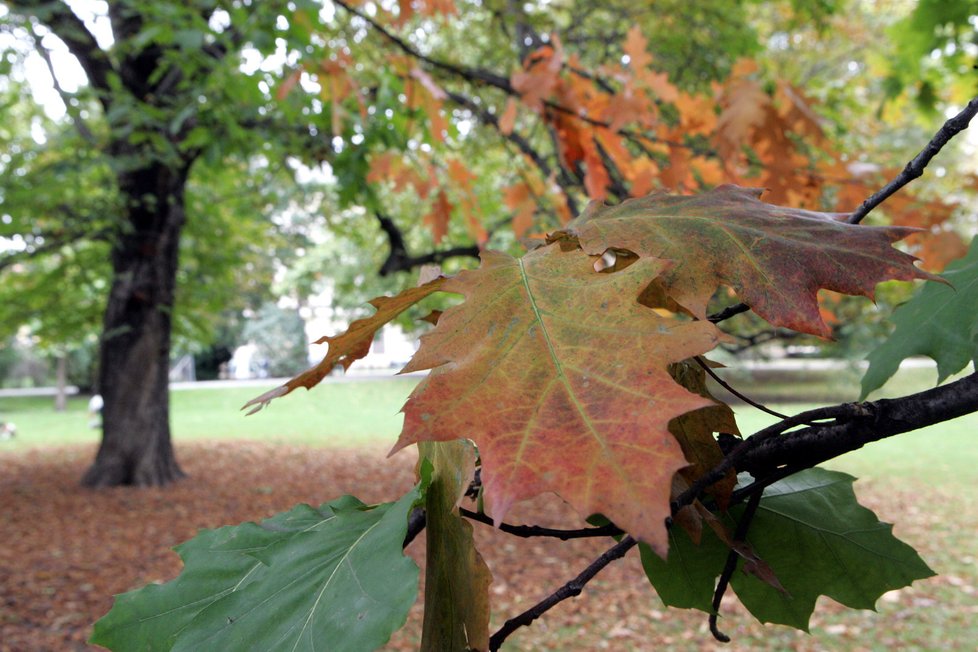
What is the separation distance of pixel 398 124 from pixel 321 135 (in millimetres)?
1091

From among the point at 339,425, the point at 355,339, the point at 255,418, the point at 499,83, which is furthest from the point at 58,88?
the point at 255,418

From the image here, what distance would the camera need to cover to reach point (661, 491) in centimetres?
36

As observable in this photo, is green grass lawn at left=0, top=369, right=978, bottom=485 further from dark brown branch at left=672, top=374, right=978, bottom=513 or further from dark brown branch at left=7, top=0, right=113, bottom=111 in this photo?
dark brown branch at left=672, top=374, right=978, bottom=513

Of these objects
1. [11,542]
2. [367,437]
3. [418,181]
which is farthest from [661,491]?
[367,437]

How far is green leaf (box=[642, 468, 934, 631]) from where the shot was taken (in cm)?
61

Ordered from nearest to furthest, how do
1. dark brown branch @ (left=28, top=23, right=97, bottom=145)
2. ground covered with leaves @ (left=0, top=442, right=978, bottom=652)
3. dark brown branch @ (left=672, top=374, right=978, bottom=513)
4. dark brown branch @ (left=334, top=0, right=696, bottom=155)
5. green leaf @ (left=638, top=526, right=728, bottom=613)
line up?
dark brown branch @ (left=672, top=374, right=978, bottom=513), green leaf @ (left=638, top=526, right=728, bottom=613), dark brown branch @ (left=334, top=0, right=696, bottom=155), ground covered with leaves @ (left=0, top=442, right=978, bottom=652), dark brown branch @ (left=28, top=23, right=97, bottom=145)

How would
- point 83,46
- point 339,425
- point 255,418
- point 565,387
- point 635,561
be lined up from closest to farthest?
point 565,387, point 635,561, point 83,46, point 339,425, point 255,418

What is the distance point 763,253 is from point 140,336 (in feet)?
26.7

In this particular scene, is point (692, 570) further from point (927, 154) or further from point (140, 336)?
point (140, 336)

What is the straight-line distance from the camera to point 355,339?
0.62m

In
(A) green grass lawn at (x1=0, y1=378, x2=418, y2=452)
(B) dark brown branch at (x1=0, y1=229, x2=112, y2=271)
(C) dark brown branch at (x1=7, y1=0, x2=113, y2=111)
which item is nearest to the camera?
(C) dark brown branch at (x1=7, y1=0, x2=113, y2=111)

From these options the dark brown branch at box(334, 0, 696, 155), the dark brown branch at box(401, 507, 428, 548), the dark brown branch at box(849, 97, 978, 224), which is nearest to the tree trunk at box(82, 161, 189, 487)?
the dark brown branch at box(334, 0, 696, 155)

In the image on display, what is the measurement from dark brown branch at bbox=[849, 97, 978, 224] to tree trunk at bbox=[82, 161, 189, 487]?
7567 mm

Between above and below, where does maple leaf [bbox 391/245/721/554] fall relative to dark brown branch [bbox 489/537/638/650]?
above
